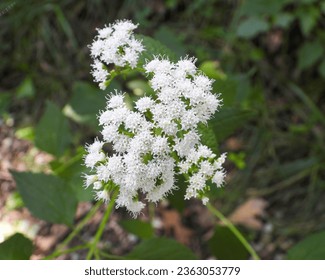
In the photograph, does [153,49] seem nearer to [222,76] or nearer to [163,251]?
[163,251]

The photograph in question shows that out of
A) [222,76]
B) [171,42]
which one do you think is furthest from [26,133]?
[222,76]

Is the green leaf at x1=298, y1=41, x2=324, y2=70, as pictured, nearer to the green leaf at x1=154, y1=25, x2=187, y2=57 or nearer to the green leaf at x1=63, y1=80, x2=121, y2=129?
the green leaf at x1=154, y1=25, x2=187, y2=57

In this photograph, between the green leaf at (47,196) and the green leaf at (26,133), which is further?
the green leaf at (26,133)

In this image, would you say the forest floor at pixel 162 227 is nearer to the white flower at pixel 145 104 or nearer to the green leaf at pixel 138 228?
the green leaf at pixel 138 228

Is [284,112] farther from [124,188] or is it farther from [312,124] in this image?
[124,188]

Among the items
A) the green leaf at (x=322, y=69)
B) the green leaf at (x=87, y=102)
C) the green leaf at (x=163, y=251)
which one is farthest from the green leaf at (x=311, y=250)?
the green leaf at (x=322, y=69)

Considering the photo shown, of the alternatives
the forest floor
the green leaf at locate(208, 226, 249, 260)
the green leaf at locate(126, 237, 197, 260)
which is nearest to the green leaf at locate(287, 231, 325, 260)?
the green leaf at locate(208, 226, 249, 260)
